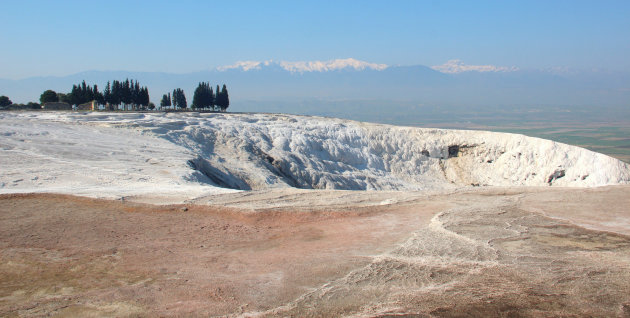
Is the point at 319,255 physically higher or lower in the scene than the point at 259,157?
higher

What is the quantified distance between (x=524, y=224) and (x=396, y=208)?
12.0 feet

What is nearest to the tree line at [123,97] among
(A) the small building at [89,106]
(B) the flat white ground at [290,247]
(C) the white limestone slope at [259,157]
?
(A) the small building at [89,106]

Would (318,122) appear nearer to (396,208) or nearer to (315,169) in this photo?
(315,169)

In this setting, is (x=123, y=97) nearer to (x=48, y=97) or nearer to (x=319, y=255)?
(x=48, y=97)

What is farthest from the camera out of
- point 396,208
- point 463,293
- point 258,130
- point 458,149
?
point 458,149

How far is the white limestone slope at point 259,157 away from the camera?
21.6 meters

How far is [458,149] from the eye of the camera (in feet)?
163

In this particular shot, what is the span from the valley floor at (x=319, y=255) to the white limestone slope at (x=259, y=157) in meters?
3.53

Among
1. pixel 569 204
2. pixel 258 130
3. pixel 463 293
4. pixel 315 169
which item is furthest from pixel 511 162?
pixel 463 293

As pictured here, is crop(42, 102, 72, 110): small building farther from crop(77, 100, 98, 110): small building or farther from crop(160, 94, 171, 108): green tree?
crop(160, 94, 171, 108): green tree

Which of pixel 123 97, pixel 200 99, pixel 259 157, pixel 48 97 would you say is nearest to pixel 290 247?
pixel 259 157

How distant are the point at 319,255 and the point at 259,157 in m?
27.3

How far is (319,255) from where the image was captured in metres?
11.0

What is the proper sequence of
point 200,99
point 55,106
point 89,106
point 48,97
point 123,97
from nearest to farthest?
1. point 55,106
2. point 89,106
3. point 123,97
4. point 48,97
5. point 200,99
